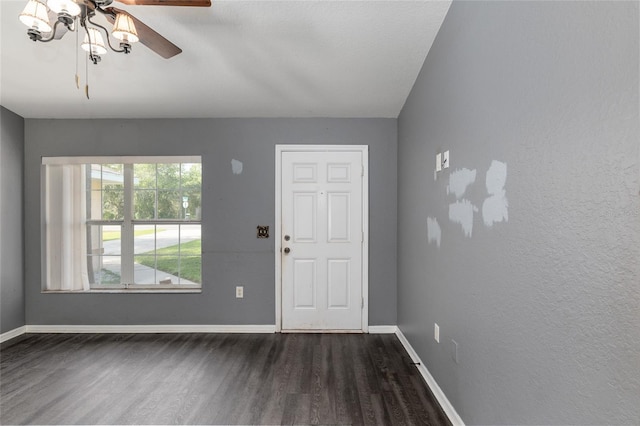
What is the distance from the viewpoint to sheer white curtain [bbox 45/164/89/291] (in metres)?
3.51

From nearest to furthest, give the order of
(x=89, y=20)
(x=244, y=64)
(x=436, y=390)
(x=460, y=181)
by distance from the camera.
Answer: (x=89, y=20) < (x=460, y=181) < (x=436, y=390) < (x=244, y=64)

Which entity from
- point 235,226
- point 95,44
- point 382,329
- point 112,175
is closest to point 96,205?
point 112,175

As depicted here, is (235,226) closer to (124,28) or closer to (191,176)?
(191,176)

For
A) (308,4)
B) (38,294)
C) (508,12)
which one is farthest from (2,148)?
(508,12)

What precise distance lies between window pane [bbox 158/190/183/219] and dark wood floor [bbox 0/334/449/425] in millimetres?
1323

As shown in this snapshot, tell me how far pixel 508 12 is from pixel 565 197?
0.87 m

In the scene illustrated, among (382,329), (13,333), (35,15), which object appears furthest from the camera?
(382,329)

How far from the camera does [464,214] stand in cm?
178

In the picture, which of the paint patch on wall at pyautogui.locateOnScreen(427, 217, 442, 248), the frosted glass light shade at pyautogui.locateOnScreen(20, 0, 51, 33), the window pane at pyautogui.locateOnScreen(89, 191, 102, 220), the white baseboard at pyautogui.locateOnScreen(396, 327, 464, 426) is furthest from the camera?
the window pane at pyautogui.locateOnScreen(89, 191, 102, 220)

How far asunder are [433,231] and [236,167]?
221 centimetres

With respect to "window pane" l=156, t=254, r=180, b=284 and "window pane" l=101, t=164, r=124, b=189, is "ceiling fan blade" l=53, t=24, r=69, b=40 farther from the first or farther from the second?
"window pane" l=156, t=254, r=180, b=284

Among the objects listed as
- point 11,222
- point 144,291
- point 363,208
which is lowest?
point 144,291

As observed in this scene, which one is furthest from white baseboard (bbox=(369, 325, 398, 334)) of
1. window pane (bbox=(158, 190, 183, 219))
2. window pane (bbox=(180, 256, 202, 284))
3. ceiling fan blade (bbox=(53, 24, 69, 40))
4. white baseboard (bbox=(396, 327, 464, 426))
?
ceiling fan blade (bbox=(53, 24, 69, 40))

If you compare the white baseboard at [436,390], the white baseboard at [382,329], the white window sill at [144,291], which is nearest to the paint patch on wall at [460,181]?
the white baseboard at [436,390]
